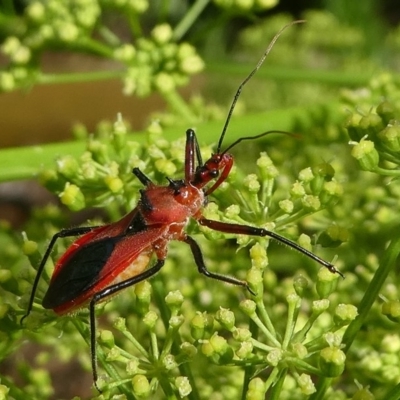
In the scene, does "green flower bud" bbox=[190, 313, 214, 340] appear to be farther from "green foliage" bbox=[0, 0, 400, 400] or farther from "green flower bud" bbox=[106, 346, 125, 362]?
"green flower bud" bbox=[106, 346, 125, 362]

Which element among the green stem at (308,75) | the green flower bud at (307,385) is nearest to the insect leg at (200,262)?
the green flower bud at (307,385)

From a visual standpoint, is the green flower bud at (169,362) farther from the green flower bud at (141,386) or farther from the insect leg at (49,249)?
the insect leg at (49,249)

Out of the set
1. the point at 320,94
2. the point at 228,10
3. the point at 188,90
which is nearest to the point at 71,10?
the point at 228,10

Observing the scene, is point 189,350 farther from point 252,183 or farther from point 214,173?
point 214,173

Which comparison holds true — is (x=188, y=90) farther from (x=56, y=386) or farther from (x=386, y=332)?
(x=386, y=332)

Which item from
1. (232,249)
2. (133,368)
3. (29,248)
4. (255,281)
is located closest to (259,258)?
(255,281)

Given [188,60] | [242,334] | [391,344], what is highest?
[188,60]
